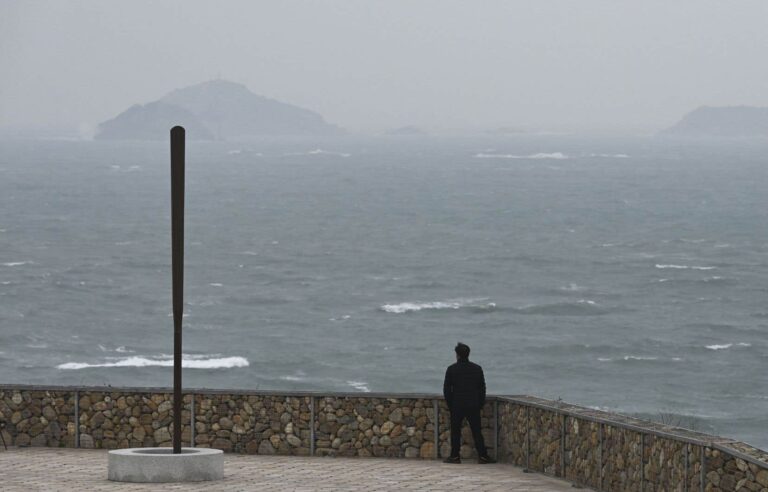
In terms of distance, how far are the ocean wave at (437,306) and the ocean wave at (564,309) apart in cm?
256

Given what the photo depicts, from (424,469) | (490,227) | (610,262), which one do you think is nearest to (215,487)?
(424,469)

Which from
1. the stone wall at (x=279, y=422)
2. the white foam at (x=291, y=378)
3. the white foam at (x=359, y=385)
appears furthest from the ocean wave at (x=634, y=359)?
the stone wall at (x=279, y=422)

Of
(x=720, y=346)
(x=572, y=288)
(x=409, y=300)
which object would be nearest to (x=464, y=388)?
(x=720, y=346)

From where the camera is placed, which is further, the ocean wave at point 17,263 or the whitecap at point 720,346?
the ocean wave at point 17,263

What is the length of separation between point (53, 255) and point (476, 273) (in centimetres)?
3474

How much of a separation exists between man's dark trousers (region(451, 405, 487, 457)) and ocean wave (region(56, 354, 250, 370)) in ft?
196

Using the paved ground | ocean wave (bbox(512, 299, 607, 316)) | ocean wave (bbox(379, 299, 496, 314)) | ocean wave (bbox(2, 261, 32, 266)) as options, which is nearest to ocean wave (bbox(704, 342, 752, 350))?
ocean wave (bbox(512, 299, 607, 316))

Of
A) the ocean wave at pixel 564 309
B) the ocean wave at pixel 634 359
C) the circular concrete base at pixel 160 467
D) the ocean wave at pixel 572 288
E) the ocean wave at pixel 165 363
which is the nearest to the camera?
the circular concrete base at pixel 160 467

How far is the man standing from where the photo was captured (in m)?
17.5

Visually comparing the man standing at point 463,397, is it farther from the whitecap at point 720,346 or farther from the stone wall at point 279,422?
the whitecap at point 720,346

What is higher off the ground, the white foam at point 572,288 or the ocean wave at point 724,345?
the white foam at point 572,288

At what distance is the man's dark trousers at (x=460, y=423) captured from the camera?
57.6 feet

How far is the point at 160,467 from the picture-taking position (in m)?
15.8

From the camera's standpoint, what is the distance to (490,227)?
153 m
